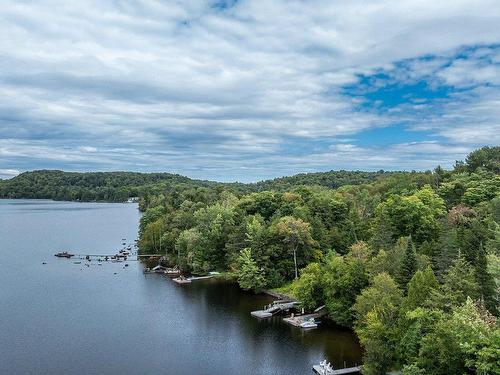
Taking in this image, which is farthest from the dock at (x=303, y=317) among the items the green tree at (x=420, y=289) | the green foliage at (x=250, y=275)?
the green tree at (x=420, y=289)

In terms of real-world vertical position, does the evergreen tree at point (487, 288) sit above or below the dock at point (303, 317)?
above

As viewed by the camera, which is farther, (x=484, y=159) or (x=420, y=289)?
(x=484, y=159)

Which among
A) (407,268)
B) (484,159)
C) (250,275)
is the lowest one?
(250,275)

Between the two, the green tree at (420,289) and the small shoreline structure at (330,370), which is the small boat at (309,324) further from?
the green tree at (420,289)

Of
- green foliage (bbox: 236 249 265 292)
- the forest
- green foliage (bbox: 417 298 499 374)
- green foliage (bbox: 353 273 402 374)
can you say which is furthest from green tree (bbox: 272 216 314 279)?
green foliage (bbox: 417 298 499 374)

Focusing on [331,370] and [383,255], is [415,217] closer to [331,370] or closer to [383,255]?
[383,255]

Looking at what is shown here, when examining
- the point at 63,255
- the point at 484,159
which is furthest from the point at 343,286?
the point at 63,255

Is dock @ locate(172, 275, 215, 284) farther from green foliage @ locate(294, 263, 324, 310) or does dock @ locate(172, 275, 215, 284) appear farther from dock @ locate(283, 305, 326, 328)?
dock @ locate(283, 305, 326, 328)
